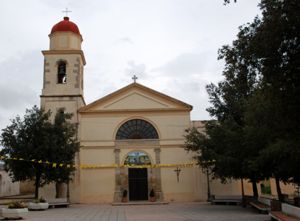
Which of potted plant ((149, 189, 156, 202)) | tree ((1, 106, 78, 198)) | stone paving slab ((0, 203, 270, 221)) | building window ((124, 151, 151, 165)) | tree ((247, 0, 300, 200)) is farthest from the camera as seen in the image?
building window ((124, 151, 151, 165))

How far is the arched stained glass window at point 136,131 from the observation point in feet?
107

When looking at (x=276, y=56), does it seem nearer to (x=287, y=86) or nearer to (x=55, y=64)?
(x=287, y=86)

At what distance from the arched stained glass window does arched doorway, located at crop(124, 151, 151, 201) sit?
142cm

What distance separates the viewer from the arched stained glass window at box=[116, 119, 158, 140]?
32.5 meters

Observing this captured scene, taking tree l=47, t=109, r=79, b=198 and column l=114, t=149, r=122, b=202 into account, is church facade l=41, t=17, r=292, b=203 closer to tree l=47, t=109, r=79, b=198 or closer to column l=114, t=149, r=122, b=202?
column l=114, t=149, r=122, b=202

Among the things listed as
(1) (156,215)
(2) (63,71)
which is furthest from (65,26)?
(1) (156,215)

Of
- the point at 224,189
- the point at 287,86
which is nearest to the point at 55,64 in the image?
the point at 224,189

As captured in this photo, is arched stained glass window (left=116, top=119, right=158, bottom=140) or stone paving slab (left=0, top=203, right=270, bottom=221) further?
arched stained glass window (left=116, top=119, right=158, bottom=140)

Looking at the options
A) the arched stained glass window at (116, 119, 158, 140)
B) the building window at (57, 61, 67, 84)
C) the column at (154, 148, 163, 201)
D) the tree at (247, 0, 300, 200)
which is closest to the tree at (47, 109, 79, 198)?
the arched stained glass window at (116, 119, 158, 140)

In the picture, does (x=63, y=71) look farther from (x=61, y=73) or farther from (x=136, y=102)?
(x=136, y=102)

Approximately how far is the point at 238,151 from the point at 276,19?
12369 millimetres

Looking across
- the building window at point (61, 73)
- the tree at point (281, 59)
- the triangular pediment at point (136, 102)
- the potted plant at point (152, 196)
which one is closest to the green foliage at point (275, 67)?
the tree at point (281, 59)

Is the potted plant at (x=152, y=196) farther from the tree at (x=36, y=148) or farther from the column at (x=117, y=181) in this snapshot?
the tree at (x=36, y=148)

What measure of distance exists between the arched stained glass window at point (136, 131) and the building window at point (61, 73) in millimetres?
6174
